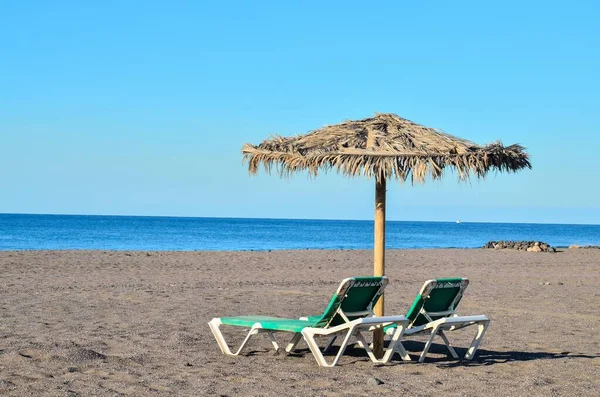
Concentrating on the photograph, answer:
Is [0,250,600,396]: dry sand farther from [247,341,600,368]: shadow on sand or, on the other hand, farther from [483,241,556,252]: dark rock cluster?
[483,241,556,252]: dark rock cluster

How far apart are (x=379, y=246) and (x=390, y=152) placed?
845 mm

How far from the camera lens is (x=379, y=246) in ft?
23.3

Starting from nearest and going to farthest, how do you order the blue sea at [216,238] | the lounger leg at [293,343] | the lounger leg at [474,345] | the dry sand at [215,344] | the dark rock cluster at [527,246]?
1. the dry sand at [215,344]
2. the lounger leg at [474,345]
3. the lounger leg at [293,343]
4. the dark rock cluster at [527,246]
5. the blue sea at [216,238]

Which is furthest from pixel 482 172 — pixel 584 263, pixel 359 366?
pixel 584 263

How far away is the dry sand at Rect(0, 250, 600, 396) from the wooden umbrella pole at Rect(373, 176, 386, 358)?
0.26 metres

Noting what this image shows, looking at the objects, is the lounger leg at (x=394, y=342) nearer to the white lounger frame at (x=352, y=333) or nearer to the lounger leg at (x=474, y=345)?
the white lounger frame at (x=352, y=333)

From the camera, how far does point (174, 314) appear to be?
9.88 m

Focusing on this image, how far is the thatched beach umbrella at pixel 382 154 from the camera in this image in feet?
22.1

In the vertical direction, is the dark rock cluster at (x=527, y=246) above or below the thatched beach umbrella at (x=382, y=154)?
below

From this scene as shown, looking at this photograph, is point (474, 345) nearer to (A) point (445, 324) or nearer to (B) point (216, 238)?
(A) point (445, 324)

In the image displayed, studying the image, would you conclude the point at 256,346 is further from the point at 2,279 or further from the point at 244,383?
the point at 2,279

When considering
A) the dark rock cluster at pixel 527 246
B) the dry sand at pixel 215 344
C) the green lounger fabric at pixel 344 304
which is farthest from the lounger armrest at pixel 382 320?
the dark rock cluster at pixel 527 246

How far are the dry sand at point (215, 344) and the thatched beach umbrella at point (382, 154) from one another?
3.80 ft

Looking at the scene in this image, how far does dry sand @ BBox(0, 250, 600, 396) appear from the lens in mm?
5852
